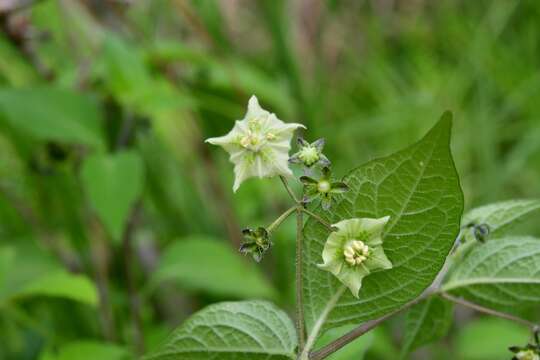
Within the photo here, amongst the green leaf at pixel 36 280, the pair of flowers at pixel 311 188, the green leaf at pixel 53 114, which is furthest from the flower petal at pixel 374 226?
the green leaf at pixel 53 114

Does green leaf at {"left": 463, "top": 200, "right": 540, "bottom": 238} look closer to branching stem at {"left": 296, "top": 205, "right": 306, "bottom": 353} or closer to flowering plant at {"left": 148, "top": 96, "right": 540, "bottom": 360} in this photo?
flowering plant at {"left": 148, "top": 96, "right": 540, "bottom": 360}

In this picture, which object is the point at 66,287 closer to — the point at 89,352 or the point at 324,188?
the point at 89,352

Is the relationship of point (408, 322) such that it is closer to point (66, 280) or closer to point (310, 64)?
point (66, 280)

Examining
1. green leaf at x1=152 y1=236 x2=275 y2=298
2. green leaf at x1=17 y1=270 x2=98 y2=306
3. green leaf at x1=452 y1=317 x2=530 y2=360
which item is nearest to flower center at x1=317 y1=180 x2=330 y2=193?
green leaf at x1=17 y1=270 x2=98 y2=306

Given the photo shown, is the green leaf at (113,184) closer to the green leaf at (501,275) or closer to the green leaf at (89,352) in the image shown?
the green leaf at (89,352)

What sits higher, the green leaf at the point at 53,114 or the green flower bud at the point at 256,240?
the green leaf at the point at 53,114
